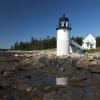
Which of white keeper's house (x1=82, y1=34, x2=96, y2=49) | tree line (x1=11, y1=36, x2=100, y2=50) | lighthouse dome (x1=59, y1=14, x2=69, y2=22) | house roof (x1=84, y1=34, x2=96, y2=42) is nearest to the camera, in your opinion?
lighthouse dome (x1=59, y1=14, x2=69, y2=22)

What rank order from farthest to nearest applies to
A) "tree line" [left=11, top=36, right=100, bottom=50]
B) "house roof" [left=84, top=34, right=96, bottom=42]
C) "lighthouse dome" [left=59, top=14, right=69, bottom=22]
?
"tree line" [left=11, top=36, right=100, bottom=50] < "house roof" [left=84, top=34, right=96, bottom=42] < "lighthouse dome" [left=59, top=14, right=69, bottom=22]

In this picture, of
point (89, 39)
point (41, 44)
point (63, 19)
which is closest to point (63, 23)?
point (63, 19)

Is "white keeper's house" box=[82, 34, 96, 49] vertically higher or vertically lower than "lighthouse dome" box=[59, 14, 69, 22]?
lower

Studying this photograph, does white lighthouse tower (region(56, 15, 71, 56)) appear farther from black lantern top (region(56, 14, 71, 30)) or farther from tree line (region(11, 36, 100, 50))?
tree line (region(11, 36, 100, 50))

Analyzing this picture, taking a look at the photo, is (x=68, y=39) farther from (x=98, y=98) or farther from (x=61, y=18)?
(x=98, y=98)

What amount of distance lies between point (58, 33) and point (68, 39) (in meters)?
2.52

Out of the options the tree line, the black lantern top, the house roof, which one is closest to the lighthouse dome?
the black lantern top

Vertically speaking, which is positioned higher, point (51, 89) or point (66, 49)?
point (66, 49)

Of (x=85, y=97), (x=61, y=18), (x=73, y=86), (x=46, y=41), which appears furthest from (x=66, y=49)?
(x=46, y=41)

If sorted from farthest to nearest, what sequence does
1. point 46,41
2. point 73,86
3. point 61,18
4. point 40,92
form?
point 46,41
point 61,18
point 73,86
point 40,92

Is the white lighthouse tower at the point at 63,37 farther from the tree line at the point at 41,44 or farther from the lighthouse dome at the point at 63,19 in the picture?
the tree line at the point at 41,44

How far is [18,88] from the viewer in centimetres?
1466

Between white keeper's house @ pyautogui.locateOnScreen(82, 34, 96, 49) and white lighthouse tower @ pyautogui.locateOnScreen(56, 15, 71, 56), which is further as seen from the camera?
white keeper's house @ pyautogui.locateOnScreen(82, 34, 96, 49)

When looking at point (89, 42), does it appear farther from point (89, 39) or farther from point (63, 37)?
point (63, 37)
